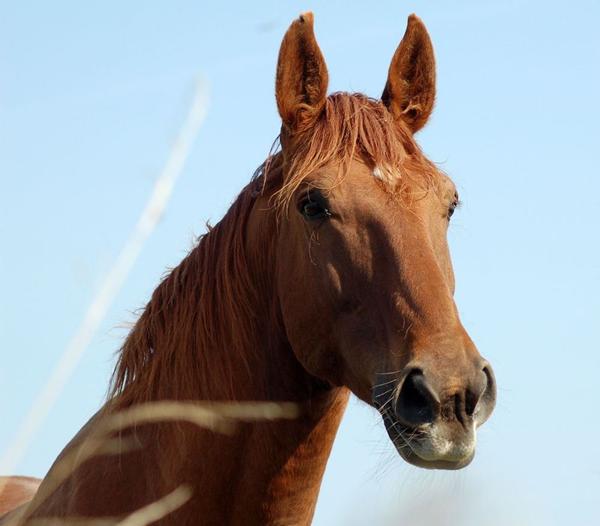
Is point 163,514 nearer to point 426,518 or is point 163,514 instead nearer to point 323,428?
point 323,428

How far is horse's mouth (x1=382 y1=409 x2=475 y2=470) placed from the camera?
3082 millimetres

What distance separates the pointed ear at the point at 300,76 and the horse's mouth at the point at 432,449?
1473 millimetres

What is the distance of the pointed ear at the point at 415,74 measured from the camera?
14.3 ft

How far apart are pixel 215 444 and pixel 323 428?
42cm

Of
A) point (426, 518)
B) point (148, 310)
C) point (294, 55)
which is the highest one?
point (294, 55)

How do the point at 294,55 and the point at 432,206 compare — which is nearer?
the point at 432,206

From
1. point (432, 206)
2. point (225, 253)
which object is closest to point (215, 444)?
point (225, 253)

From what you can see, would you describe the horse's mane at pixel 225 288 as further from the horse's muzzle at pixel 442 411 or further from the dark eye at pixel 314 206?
the horse's muzzle at pixel 442 411

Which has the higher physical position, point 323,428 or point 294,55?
point 294,55

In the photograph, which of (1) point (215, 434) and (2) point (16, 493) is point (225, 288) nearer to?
(1) point (215, 434)

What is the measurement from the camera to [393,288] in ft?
11.5

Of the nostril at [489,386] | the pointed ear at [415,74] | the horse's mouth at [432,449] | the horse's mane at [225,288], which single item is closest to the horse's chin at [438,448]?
the horse's mouth at [432,449]

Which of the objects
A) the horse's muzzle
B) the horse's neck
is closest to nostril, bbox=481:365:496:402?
the horse's muzzle

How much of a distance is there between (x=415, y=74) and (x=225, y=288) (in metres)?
1.27
